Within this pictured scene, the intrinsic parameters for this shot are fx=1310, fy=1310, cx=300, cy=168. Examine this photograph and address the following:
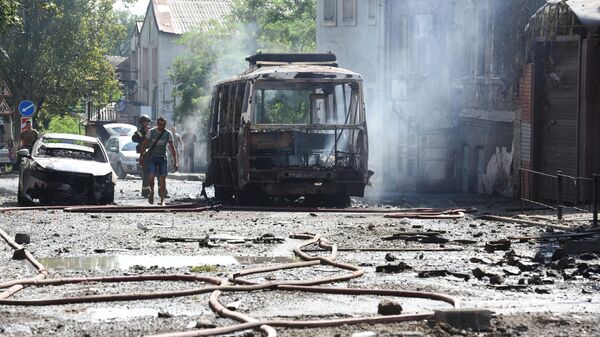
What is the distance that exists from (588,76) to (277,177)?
6451mm

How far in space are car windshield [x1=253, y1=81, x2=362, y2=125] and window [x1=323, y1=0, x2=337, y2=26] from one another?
26.4 metres

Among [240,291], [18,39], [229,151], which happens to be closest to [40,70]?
[18,39]

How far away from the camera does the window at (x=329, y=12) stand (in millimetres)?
53272

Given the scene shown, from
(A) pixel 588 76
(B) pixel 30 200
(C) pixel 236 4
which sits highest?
(C) pixel 236 4

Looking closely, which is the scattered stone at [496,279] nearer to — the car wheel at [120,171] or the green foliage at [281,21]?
the car wheel at [120,171]

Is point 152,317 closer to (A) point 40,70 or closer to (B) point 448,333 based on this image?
(B) point 448,333

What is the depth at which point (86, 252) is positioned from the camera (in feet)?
50.0

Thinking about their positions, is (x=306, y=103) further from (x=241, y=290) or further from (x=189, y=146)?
(x=189, y=146)

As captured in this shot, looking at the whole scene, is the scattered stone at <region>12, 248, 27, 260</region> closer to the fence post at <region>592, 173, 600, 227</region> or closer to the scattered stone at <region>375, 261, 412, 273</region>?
the scattered stone at <region>375, 261, 412, 273</region>

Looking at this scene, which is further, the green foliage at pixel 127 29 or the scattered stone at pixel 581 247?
the green foliage at pixel 127 29

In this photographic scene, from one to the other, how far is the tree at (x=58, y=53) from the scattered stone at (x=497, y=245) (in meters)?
42.2

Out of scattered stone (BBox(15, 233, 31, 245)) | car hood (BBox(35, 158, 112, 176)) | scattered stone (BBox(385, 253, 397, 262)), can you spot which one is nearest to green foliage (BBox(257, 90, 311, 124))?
car hood (BBox(35, 158, 112, 176))

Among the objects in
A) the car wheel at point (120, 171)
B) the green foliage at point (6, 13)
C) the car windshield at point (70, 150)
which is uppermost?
the green foliage at point (6, 13)

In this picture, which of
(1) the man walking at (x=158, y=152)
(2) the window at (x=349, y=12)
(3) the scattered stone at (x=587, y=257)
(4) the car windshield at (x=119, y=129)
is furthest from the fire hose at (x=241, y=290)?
(4) the car windshield at (x=119, y=129)
